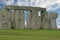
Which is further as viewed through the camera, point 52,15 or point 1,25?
point 52,15

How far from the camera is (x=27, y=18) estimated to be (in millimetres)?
49125

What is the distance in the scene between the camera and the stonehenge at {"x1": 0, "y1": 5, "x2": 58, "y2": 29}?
47.3 metres

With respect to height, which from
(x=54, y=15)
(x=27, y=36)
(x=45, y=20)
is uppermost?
(x=54, y=15)

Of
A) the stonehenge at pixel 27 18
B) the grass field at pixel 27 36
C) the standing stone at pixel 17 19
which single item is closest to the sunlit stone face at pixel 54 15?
the stonehenge at pixel 27 18

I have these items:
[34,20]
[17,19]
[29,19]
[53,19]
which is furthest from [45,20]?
[17,19]

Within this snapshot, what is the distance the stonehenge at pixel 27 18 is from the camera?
47312 millimetres

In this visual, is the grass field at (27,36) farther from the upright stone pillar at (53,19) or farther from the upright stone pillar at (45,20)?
the upright stone pillar at (53,19)

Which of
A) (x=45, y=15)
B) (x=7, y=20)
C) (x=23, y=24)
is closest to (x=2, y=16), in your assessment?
(x=7, y=20)

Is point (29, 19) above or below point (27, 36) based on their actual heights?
above

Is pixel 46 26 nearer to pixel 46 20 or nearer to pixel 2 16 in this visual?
pixel 46 20

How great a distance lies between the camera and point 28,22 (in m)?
48.8

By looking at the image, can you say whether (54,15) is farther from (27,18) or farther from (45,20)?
(27,18)

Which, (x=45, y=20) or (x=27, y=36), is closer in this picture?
(x=27, y=36)

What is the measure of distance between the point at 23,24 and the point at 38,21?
3.19 metres
